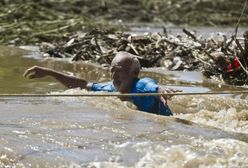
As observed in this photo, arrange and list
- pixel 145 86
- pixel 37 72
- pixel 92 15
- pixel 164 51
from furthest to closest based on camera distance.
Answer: pixel 92 15 → pixel 164 51 → pixel 37 72 → pixel 145 86

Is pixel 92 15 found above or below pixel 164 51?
below

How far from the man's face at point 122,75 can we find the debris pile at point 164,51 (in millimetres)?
3163

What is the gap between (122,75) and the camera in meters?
6.36

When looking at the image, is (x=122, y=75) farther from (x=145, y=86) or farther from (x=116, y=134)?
Result: (x=116, y=134)

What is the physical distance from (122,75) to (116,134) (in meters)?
1.39

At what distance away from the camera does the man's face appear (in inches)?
249

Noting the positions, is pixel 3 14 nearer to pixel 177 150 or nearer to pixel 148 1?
pixel 148 1

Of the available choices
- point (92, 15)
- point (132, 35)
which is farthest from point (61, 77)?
point (92, 15)

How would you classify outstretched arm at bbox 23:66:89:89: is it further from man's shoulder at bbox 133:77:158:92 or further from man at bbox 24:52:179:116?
man's shoulder at bbox 133:77:158:92

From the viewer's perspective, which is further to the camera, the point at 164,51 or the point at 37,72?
the point at 164,51

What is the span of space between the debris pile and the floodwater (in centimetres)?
181

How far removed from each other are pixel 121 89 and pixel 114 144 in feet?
5.54

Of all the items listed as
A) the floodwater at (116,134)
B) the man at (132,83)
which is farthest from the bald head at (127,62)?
the floodwater at (116,134)

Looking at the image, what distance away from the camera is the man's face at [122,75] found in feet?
20.7
